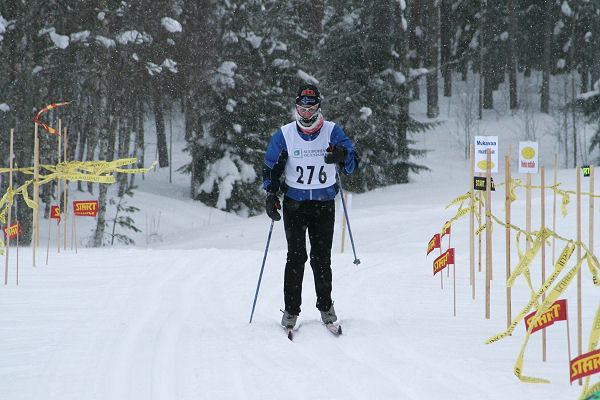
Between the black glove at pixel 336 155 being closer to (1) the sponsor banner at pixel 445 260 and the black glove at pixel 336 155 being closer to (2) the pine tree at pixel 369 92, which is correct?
(1) the sponsor banner at pixel 445 260

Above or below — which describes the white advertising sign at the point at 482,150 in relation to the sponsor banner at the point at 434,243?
above

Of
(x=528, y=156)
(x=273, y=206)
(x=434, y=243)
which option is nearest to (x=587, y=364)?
(x=273, y=206)

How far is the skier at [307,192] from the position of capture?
4773 mm

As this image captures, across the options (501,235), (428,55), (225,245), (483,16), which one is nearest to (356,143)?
(225,245)

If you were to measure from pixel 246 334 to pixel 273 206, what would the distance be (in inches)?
39.5

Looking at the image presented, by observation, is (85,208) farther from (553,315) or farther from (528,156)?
(553,315)

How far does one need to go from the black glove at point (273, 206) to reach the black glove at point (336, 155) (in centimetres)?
55

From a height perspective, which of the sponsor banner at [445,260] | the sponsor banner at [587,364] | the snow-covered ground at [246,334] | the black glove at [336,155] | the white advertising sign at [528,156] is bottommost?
the snow-covered ground at [246,334]

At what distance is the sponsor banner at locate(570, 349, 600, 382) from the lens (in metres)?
2.74

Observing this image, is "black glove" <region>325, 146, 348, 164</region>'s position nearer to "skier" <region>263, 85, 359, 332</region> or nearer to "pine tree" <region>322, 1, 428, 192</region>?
"skier" <region>263, 85, 359, 332</region>

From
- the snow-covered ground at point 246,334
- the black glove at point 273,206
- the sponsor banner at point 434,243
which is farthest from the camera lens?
the sponsor banner at point 434,243

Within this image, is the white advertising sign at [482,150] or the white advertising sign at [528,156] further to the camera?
the white advertising sign at [528,156]

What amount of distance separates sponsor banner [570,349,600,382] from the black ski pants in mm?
2238

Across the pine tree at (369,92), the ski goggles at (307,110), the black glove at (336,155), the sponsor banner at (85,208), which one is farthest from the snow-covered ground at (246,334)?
the pine tree at (369,92)
